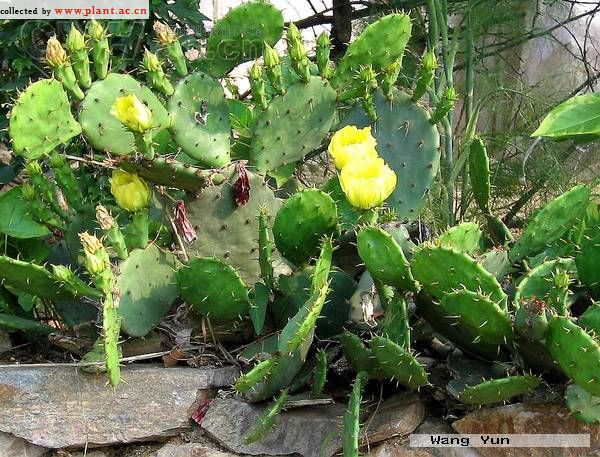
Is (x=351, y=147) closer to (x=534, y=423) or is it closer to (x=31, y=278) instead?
(x=534, y=423)

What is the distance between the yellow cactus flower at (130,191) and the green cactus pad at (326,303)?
38 centimetres

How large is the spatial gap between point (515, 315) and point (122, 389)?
36.0 inches

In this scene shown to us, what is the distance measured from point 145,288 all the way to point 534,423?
919 mm

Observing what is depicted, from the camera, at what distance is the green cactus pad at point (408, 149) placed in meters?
1.98

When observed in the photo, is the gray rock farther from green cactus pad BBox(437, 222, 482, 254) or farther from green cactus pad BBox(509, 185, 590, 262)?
green cactus pad BBox(509, 185, 590, 262)

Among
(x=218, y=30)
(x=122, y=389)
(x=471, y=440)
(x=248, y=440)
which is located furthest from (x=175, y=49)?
(x=471, y=440)

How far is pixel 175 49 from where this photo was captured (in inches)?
74.0

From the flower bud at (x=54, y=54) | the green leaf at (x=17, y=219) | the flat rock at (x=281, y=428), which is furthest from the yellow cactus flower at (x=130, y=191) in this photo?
the flat rock at (x=281, y=428)

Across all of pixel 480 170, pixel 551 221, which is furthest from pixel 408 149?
pixel 551 221

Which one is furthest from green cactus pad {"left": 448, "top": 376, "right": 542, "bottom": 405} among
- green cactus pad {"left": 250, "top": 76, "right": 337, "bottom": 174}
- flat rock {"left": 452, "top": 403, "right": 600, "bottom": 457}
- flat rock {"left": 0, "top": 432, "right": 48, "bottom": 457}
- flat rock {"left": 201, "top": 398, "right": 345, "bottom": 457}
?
flat rock {"left": 0, "top": 432, "right": 48, "bottom": 457}

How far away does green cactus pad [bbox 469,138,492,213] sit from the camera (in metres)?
1.92

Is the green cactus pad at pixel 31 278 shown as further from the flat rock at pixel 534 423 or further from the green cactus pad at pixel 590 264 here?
the green cactus pad at pixel 590 264

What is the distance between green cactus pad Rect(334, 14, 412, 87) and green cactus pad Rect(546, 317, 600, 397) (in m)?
0.96

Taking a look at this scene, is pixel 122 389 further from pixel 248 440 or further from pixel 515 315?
pixel 515 315
